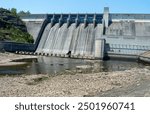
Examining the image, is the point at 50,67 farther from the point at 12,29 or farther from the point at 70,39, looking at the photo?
the point at 12,29

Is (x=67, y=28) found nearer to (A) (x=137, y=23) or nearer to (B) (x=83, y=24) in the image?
(B) (x=83, y=24)

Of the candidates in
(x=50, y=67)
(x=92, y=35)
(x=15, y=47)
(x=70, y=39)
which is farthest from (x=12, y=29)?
(x=50, y=67)

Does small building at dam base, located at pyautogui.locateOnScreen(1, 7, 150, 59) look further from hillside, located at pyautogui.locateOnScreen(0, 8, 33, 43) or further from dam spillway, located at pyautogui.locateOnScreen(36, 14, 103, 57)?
hillside, located at pyautogui.locateOnScreen(0, 8, 33, 43)

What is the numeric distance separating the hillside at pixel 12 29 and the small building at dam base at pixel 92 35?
287 cm

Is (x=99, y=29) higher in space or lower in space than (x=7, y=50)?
higher

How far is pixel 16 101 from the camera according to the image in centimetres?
906

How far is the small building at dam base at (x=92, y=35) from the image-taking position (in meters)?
74.6

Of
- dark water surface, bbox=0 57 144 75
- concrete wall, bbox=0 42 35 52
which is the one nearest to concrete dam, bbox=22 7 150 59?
concrete wall, bbox=0 42 35 52

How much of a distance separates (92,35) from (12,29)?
1032 inches

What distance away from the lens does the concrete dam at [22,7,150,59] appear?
245 feet

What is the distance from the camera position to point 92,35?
266 feet

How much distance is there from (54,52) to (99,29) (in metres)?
14.0

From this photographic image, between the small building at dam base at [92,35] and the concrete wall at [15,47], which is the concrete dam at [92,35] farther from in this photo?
the concrete wall at [15,47]

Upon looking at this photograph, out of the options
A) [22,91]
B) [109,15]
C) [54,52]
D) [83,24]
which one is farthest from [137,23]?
[22,91]
